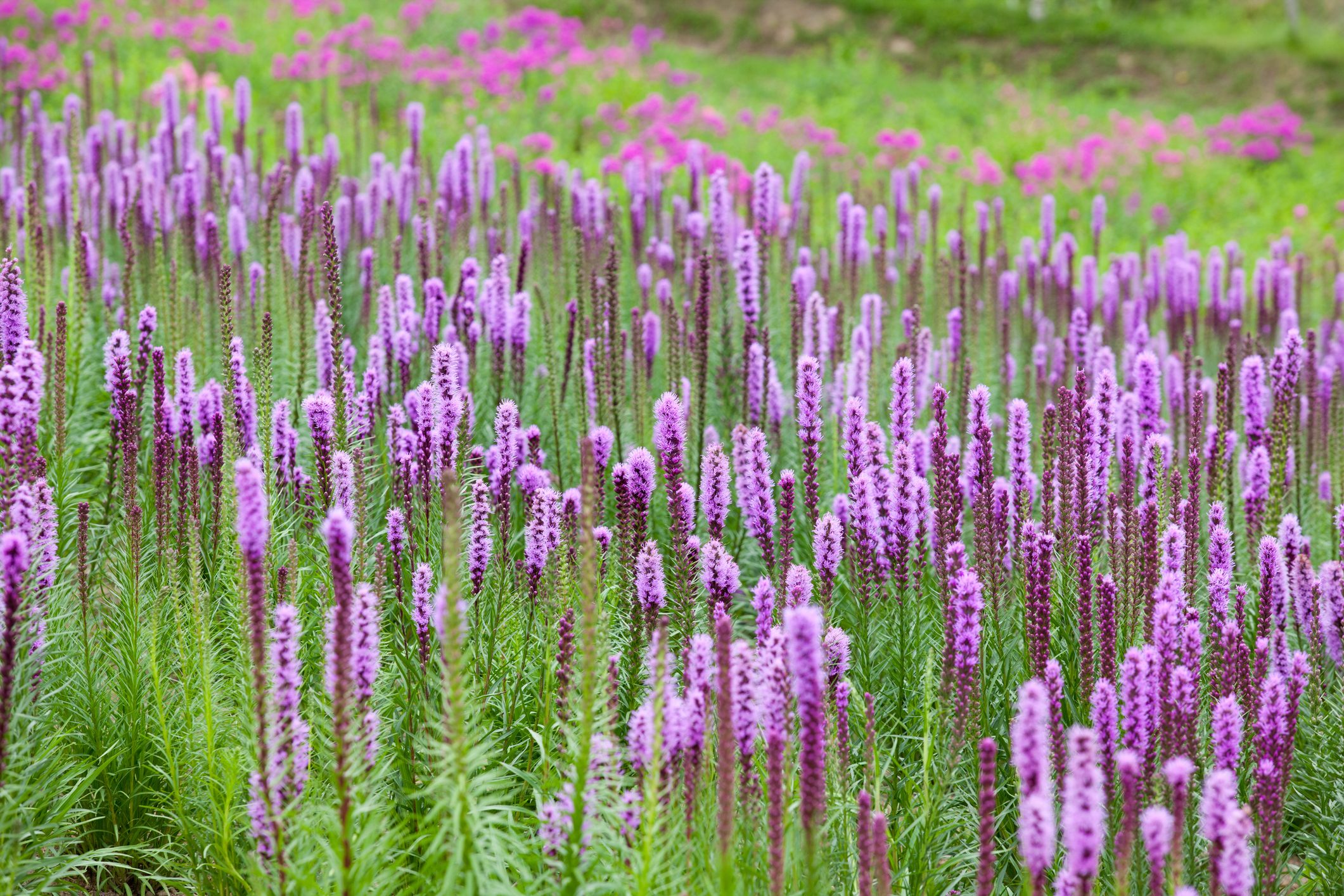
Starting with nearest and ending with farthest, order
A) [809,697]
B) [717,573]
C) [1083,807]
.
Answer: [1083,807]
[809,697]
[717,573]

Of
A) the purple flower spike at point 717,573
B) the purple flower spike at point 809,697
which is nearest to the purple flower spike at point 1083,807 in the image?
the purple flower spike at point 809,697

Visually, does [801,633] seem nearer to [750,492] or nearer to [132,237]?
[750,492]

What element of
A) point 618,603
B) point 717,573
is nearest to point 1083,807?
point 717,573

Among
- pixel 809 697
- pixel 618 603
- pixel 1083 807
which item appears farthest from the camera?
pixel 618 603

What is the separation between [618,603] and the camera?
3568 mm

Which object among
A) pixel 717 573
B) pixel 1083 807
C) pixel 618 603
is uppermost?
pixel 1083 807

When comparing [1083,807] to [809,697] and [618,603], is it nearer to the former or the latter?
[809,697]

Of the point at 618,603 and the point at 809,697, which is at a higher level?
the point at 809,697

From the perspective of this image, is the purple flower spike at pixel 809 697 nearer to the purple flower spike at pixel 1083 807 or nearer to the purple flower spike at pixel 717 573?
the purple flower spike at pixel 1083 807

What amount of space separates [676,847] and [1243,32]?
28599 millimetres

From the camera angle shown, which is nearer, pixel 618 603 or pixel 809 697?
pixel 809 697

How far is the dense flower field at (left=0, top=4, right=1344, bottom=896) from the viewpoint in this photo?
7.00 feet

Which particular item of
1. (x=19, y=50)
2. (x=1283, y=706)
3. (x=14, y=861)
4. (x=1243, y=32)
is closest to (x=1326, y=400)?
(x=1283, y=706)

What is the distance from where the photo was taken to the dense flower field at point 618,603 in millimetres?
2133
